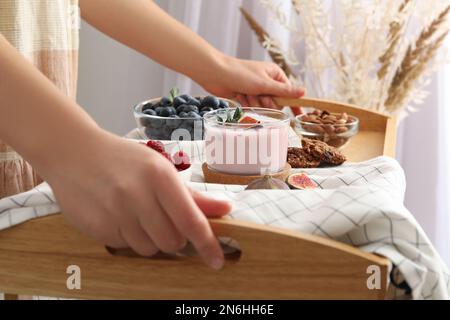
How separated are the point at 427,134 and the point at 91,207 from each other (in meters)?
2.04

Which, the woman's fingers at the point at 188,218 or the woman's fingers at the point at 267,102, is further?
the woman's fingers at the point at 267,102

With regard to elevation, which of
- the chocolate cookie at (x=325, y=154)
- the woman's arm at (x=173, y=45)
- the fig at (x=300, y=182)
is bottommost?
the fig at (x=300, y=182)

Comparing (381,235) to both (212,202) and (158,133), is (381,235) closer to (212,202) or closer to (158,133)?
(212,202)

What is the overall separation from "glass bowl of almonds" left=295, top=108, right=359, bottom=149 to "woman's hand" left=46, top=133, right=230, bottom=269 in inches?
27.9

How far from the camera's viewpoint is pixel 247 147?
1149 mm

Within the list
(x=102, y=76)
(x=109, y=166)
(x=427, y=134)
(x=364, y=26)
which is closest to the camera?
(x=109, y=166)

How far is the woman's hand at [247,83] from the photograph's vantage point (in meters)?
1.56

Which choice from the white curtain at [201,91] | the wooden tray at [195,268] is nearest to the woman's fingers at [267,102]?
the wooden tray at [195,268]

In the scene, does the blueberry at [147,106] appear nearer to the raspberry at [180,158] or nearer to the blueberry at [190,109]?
the blueberry at [190,109]

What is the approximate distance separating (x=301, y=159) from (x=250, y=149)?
0.46ft

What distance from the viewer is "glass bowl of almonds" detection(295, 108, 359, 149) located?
1458mm

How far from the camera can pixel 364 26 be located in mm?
2250

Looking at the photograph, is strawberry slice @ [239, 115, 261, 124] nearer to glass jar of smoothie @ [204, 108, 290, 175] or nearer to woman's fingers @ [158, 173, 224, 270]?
glass jar of smoothie @ [204, 108, 290, 175]

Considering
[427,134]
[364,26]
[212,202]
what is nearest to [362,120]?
[364,26]
